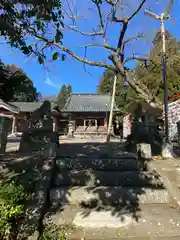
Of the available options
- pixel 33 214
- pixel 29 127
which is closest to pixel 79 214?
pixel 33 214

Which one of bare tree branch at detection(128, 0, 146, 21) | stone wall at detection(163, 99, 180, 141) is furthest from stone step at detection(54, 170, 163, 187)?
stone wall at detection(163, 99, 180, 141)

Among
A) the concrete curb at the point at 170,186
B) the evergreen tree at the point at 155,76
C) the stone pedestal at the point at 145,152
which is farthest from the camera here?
the evergreen tree at the point at 155,76

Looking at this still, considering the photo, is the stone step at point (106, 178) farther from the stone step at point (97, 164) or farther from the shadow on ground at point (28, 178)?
the shadow on ground at point (28, 178)

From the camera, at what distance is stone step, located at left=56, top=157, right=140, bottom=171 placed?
13.7ft

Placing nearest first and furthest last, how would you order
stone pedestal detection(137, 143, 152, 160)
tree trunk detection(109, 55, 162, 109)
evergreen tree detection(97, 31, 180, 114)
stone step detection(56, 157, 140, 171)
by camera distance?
stone step detection(56, 157, 140, 171), stone pedestal detection(137, 143, 152, 160), tree trunk detection(109, 55, 162, 109), evergreen tree detection(97, 31, 180, 114)

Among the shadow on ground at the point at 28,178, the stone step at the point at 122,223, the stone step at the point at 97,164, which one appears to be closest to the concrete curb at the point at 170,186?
the stone step at the point at 122,223

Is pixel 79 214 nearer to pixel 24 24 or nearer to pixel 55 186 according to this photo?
pixel 55 186

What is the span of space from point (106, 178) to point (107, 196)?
0.50 m

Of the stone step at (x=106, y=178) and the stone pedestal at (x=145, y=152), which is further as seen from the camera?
the stone pedestal at (x=145, y=152)

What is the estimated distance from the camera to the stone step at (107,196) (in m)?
3.24

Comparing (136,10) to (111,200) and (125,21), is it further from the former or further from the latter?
(111,200)

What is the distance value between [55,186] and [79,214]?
31.8 inches

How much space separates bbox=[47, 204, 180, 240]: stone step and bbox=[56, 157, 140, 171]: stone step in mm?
1110

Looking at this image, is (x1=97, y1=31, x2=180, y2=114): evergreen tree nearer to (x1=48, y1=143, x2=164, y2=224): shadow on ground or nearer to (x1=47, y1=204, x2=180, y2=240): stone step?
(x1=48, y1=143, x2=164, y2=224): shadow on ground
